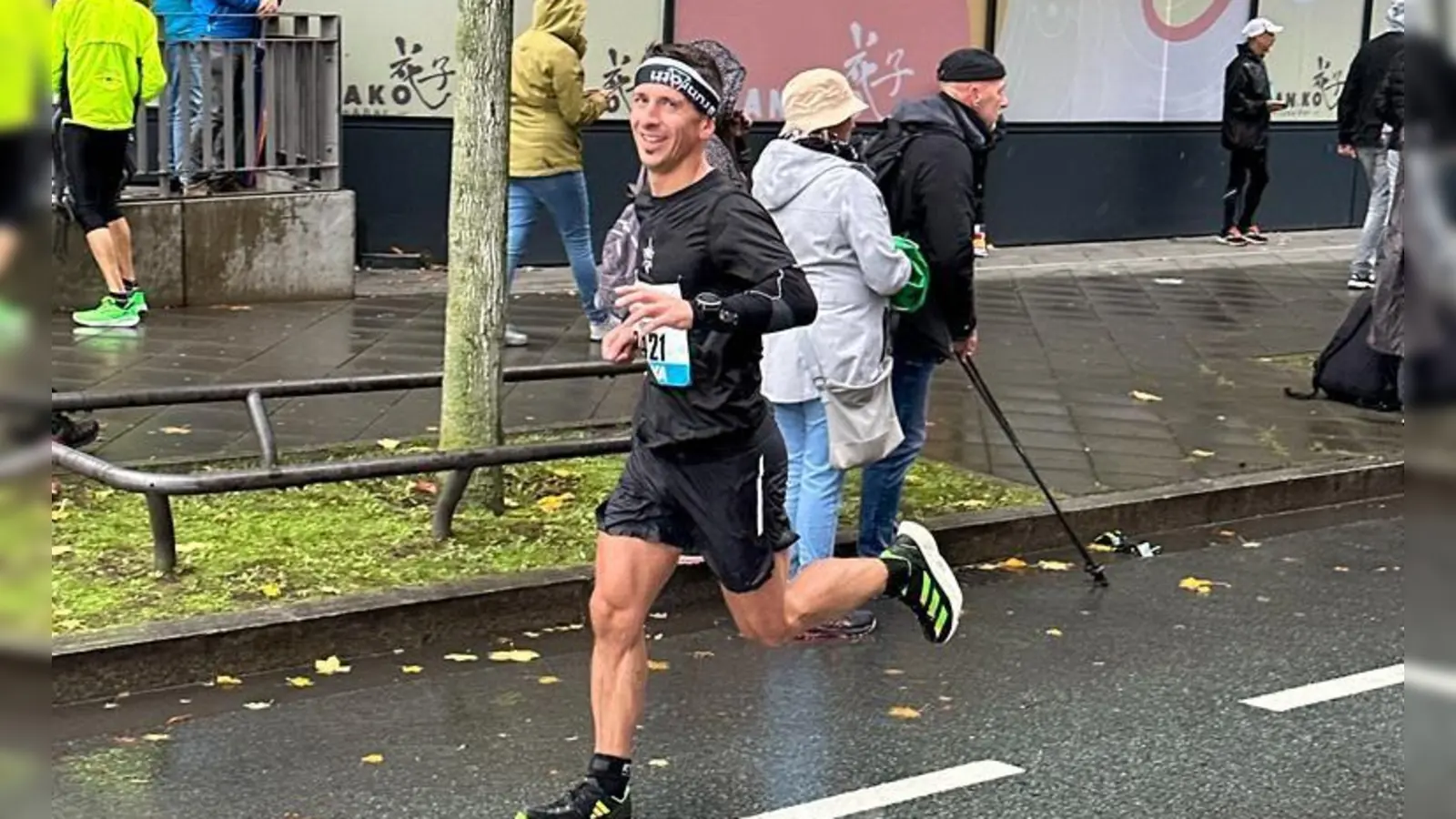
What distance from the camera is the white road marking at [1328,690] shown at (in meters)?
5.56

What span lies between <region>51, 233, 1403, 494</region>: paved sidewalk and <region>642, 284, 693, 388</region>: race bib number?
386cm

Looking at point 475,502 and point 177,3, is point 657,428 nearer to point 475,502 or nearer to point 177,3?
point 475,502

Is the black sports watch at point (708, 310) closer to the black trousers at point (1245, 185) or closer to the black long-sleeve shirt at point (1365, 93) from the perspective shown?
the black long-sleeve shirt at point (1365, 93)

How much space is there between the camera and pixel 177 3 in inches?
443

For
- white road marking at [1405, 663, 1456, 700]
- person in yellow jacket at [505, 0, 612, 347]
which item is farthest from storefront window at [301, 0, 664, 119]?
white road marking at [1405, 663, 1456, 700]

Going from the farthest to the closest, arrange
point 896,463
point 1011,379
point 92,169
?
point 1011,379
point 92,169
point 896,463

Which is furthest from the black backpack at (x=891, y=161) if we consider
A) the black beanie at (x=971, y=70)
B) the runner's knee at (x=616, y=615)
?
the runner's knee at (x=616, y=615)

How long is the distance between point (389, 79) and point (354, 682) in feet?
25.2

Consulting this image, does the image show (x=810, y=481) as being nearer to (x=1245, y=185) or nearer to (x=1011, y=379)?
(x=1011, y=379)

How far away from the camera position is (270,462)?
615 centimetres

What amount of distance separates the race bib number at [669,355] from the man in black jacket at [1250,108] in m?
12.8

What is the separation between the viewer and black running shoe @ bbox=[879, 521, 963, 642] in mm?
5266

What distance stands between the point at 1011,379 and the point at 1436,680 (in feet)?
30.9

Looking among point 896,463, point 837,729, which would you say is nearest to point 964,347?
point 896,463
